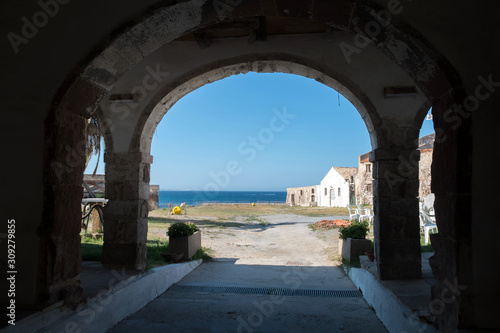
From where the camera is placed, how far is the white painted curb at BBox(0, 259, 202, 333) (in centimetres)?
221

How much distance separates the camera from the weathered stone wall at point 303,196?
3067cm

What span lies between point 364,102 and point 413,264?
6.56 feet

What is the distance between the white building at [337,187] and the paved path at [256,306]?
18810 millimetres

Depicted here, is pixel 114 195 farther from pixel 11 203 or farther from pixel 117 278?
pixel 11 203

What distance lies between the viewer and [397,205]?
400 centimetres

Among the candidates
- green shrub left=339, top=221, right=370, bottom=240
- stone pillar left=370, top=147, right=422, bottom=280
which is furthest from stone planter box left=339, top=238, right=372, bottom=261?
stone pillar left=370, top=147, right=422, bottom=280

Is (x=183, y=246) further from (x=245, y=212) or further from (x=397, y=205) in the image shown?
(x=245, y=212)

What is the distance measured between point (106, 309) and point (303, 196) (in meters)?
31.3

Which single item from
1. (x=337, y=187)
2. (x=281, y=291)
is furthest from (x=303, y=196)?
(x=281, y=291)

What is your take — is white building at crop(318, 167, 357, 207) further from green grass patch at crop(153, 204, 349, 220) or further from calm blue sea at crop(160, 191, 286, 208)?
calm blue sea at crop(160, 191, 286, 208)

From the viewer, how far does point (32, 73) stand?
2.36m

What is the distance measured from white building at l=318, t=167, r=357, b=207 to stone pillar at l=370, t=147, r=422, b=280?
20.3m

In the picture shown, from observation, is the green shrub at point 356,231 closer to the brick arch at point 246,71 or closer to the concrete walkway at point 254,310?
the concrete walkway at point 254,310

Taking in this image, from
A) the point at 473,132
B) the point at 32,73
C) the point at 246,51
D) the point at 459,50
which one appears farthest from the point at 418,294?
the point at 32,73
